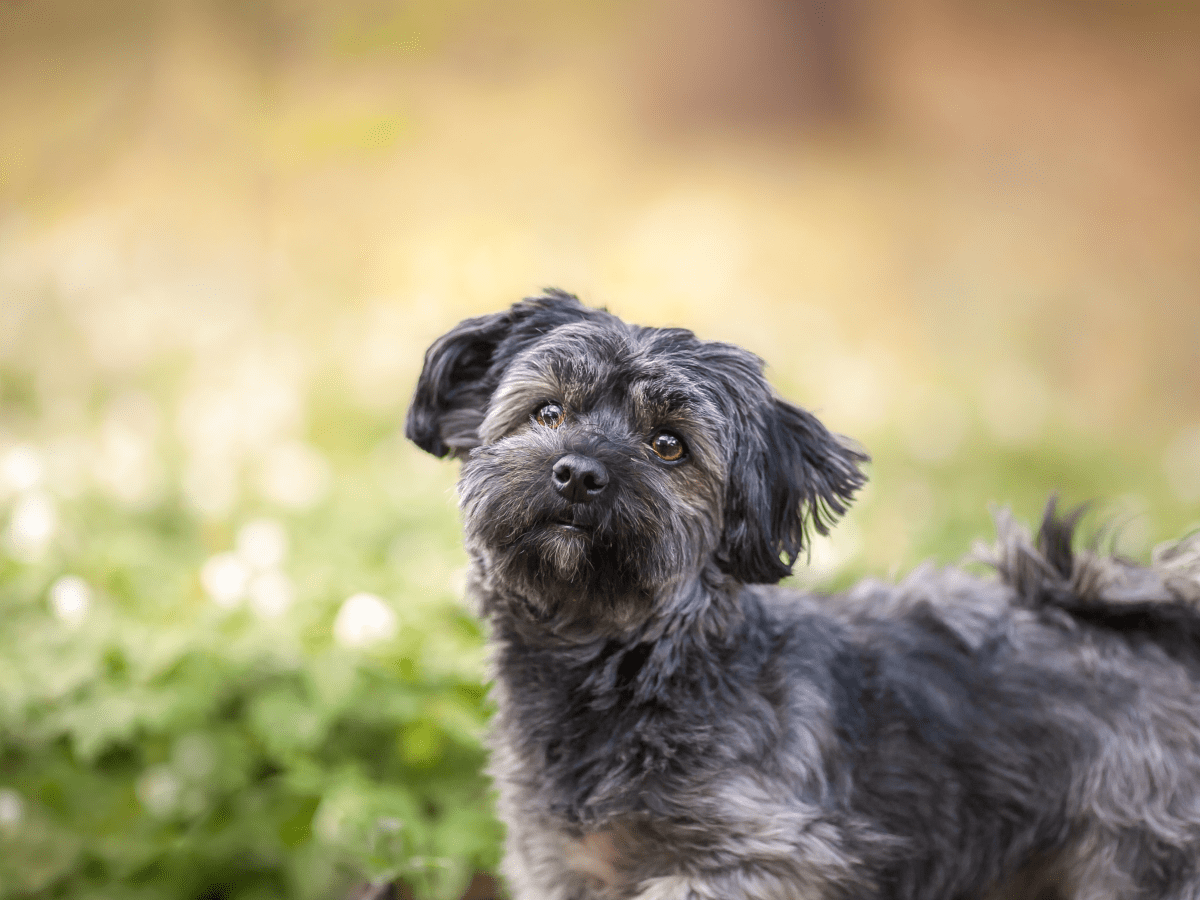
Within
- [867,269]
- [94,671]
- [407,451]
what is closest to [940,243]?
[867,269]

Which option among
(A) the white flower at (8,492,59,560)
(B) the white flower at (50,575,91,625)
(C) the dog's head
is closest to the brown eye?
(C) the dog's head

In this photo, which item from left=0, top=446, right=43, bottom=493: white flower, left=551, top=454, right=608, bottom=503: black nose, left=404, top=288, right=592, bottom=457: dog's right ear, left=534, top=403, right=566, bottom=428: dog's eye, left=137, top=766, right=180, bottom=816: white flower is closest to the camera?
left=551, top=454, right=608, bottom=503: black nose

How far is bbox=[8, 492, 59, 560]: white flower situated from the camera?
3.03m

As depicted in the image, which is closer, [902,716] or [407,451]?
[902,716]

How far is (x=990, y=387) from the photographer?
571 cm

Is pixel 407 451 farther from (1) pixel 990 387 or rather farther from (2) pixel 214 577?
(1) pixel 990 387

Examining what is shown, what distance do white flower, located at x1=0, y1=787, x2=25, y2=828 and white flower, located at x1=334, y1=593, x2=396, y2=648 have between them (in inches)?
41.2

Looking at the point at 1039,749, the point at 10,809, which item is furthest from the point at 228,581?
the point at 1039,749

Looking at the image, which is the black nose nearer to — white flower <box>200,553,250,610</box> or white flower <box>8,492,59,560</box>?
white flower <box>200,553,250,610</box>

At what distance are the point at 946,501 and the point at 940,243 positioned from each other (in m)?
1.58

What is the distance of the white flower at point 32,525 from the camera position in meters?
3.03

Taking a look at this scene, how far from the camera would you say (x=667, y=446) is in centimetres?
202

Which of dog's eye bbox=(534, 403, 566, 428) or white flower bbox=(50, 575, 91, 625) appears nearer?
dog's eye bbox=(534, 403, 566, 428)

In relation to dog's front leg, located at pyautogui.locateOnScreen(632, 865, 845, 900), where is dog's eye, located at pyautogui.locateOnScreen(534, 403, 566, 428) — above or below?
above
